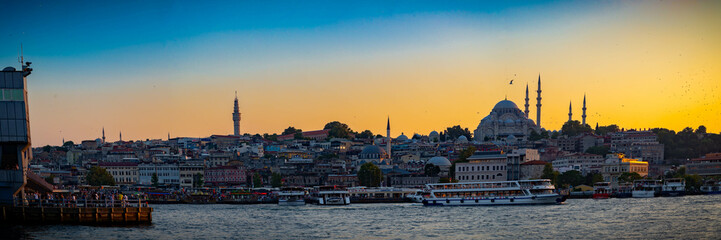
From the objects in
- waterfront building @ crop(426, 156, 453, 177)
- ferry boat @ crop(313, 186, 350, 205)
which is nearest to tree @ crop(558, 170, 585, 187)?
waterfront building @ crop(426, 156, 453, 177)

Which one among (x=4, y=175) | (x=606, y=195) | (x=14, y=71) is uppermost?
(x=14, y=71)

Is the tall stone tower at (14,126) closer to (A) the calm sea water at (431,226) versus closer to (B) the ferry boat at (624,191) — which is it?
(A) the calm sea water at (431,226)

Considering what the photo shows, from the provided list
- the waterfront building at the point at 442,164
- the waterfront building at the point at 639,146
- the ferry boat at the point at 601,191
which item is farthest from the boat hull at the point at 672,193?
the waterfront building at the point at 639,146

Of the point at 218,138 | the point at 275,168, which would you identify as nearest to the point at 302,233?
the point at 275,168

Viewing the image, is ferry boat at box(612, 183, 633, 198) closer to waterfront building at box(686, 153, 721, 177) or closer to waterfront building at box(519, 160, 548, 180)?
waterfront building at box(519, 160, 548, 180)

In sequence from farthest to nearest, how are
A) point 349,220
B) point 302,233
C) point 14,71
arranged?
1. point 349,220
2. point 302,233
3. point 14,71

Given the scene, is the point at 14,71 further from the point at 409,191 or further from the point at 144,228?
the point at 409,191
